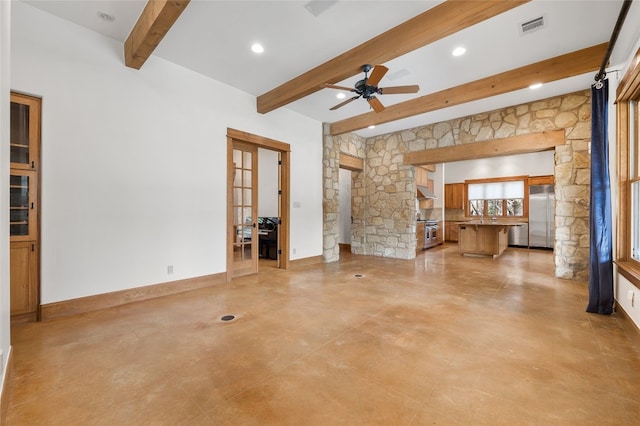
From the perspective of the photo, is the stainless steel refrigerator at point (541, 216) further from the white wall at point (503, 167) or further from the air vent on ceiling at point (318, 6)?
the air vent on ceiling at point (318, 6)

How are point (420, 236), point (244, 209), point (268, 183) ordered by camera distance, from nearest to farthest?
point (244, 209), point (268, 183), point (420, 236)

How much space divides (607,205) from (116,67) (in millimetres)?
5969

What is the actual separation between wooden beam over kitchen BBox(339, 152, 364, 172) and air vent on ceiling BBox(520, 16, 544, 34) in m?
4.12

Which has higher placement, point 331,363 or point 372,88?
point 372,88

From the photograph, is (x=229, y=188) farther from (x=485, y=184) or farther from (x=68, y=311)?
(x=485, y=184)

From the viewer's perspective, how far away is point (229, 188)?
4480 millimetres

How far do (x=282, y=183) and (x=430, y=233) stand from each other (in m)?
5.45

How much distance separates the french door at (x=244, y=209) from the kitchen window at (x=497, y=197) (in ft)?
26.4

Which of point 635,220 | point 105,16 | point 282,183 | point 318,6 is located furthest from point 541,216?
point 105,16

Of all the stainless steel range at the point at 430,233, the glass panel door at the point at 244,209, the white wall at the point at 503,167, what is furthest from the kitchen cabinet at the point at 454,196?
the glass panel door at the point at 244,209

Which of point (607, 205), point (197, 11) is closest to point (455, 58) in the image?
point (607, 205)

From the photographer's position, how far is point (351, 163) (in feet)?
23.1

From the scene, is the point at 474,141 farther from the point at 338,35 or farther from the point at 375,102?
the point at 338,35

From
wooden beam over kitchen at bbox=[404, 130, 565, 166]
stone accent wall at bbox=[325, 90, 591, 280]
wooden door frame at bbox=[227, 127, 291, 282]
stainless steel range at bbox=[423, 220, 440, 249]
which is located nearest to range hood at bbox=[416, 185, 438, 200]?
stainless steel range at bbox=[423, 220, 440, 249]
